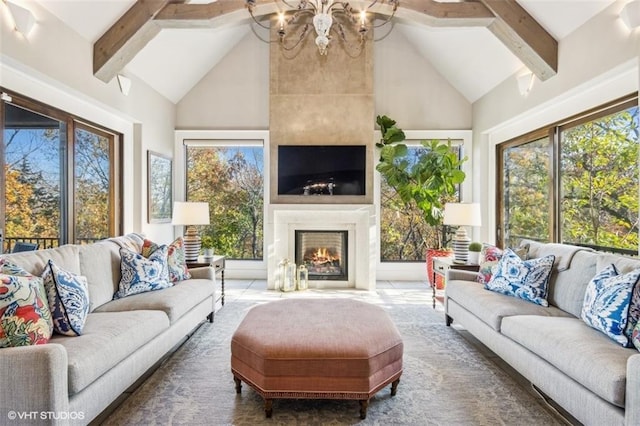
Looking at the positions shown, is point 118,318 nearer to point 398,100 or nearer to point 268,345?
point 268,345

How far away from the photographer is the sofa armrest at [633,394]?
5.13ft

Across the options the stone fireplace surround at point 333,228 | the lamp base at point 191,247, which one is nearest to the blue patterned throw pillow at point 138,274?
the lamp base at point 191,247

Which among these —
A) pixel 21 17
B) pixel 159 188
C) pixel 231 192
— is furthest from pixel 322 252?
pixel 21 17

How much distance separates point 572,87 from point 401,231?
10.1ft

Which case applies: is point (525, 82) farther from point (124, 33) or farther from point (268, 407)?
point (124, 33)

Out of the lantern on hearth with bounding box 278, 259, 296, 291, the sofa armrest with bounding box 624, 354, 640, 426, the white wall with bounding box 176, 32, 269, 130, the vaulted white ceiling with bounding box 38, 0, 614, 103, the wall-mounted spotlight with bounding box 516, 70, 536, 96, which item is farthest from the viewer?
the white wall with bounding box 176, 32, 269, 130

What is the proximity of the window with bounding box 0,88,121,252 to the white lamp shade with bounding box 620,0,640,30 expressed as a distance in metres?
4.84

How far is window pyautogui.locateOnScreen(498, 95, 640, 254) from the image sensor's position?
3117 mm

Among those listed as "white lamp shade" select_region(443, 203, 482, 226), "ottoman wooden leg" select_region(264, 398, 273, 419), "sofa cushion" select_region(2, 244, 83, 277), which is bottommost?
"ottoman wooden leg" select_region(264, 398, 273, 419)

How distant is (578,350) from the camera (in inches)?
75.3

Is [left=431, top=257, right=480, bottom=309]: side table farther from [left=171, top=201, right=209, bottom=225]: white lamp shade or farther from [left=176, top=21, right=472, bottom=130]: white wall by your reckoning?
[left=171, top=201, right=209, bottom=225]: white lamp shade

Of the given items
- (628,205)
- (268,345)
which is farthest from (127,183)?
(628,205)

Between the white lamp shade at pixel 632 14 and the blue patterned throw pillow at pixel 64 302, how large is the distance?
4.24 meters

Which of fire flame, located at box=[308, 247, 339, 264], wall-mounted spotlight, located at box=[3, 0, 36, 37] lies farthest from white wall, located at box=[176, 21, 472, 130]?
wall-mounted spotlight, located at box=[3, 0, 36, 37]
